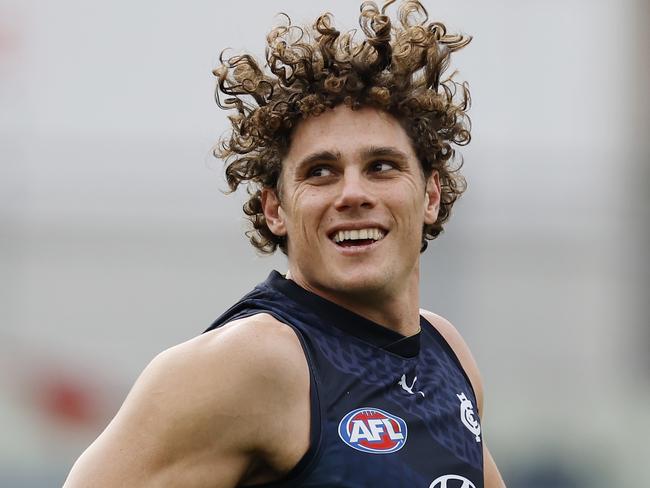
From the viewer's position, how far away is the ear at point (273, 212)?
12.7 feet

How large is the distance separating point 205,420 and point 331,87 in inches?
44.2

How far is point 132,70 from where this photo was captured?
12109mm

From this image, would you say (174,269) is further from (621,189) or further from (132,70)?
(621,189)

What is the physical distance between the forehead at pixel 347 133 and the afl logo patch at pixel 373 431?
0.74 metres

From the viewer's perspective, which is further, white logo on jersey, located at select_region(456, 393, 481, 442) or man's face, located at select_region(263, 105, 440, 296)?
white logo on jersey, located at select_region(456, 393, 481, 442)

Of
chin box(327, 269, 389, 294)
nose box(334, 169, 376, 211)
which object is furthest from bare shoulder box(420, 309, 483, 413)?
nose box(334, 169, 376, 211)

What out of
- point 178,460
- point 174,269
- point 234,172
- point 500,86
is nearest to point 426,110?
point 234,172

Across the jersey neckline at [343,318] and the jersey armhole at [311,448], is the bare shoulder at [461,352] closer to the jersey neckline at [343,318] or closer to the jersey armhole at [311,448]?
the jersey neckline at [343,318]

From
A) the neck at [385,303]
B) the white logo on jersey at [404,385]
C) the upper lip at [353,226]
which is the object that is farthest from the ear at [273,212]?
the white logo on jersey at [404,385]

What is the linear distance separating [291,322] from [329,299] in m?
0.21

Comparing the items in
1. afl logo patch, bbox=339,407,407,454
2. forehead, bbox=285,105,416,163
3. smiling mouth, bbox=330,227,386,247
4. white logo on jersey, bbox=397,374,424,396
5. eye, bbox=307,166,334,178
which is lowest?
afl logo patch, bbox=339,407,407,454

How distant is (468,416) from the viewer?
381 centimetres

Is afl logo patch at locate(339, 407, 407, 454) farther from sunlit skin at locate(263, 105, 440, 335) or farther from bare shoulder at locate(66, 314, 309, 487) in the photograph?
sunlit skin at locate(263, 105, 440, 335)

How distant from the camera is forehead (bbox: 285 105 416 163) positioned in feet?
12.0
